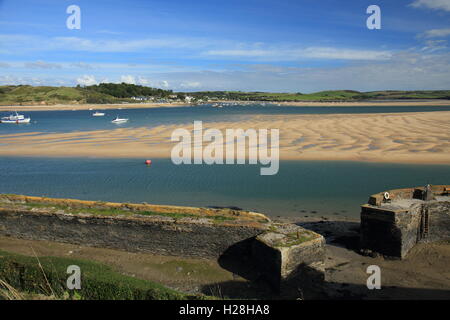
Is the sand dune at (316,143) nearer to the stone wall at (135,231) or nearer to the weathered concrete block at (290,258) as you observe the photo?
the stone wall at (135,231)

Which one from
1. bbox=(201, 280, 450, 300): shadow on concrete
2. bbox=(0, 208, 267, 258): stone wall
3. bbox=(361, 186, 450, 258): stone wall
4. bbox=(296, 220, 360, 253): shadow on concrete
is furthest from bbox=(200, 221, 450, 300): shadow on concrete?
bbox=(296, 220, 360, 253): shadow on concrete

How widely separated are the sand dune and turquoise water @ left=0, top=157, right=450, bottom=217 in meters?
2.75

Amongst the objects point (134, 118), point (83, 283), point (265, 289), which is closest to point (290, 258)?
point (265, 289)

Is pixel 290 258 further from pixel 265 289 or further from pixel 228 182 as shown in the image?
pixel 228 182

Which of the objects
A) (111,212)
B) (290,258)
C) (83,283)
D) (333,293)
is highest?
(111,212)

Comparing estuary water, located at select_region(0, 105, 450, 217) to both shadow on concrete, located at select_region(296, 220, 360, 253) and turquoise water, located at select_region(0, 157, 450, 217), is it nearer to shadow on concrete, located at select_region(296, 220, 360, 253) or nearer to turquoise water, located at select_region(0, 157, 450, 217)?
turquoise water, located at select_region(0, 157, 450, 217)

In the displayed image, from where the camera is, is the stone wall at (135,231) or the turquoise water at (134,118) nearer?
the stone wall at (135,231)

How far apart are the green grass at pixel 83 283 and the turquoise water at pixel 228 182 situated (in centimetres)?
925

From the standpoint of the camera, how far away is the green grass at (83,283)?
701cm

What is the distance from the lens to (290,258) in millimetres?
9391

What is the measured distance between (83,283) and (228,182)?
14819 millimetres

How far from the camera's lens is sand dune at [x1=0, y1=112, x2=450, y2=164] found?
2861cm

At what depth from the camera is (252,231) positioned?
1063 centimetres

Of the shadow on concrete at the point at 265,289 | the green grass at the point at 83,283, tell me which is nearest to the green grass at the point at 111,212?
the shadow on concrete at the point at 265,289
